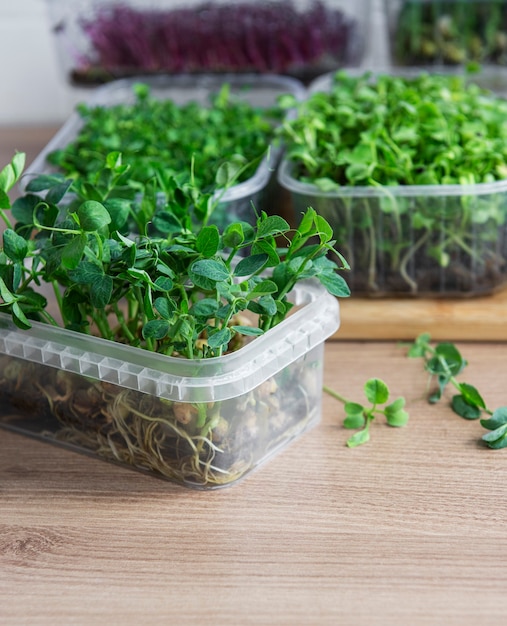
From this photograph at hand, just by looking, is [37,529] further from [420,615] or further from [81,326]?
[420,615]

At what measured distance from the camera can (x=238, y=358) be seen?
0.69 m

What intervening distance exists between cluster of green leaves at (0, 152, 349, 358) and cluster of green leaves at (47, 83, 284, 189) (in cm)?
17

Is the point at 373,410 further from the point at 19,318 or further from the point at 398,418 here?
the point at 19,318

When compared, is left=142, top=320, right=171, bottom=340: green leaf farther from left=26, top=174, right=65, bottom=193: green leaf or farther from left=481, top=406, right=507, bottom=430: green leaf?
left=481, top=406, right=507, bottom=430: green leaf

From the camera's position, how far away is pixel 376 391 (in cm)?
81

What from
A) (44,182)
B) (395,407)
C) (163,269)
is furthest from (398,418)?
(44,182)

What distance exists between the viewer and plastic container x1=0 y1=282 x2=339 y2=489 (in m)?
0.69

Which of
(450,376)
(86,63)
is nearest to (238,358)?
(450,376)

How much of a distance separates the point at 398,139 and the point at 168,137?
30 cm

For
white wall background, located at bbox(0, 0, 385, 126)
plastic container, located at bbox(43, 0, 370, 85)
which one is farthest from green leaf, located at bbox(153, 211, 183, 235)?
white wall background, located at bbox(0, 0, 385, 126)

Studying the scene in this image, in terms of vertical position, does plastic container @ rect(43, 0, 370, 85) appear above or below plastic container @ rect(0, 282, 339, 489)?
above

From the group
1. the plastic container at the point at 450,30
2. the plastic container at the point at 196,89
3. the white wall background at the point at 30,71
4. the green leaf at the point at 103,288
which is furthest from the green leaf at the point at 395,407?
the white wall background at the point at 30,71

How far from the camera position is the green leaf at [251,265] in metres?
0.68

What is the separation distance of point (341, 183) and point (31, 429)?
15.7 inches
